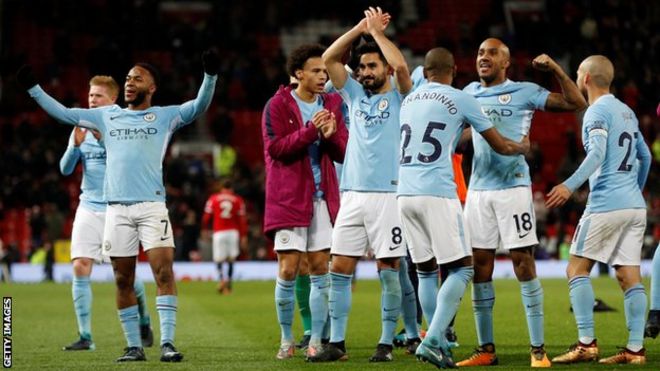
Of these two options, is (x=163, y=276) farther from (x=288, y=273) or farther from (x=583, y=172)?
(x=583, y=172)

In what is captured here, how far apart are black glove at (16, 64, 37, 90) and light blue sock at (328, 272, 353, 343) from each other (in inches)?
114

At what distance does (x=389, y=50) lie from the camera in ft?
31.4

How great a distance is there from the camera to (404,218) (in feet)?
30.5

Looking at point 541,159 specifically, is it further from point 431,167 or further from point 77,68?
point 431,167

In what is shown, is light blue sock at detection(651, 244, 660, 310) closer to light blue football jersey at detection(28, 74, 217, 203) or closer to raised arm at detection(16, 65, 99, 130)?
light blue football jersey at detection(28, 74, 217, 203)

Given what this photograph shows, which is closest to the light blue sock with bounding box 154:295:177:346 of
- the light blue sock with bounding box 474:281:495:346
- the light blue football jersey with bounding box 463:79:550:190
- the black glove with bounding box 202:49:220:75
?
the black glove with bounding box 202:49:220:75

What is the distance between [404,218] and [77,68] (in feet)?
86.9

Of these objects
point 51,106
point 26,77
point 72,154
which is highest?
point 26,77

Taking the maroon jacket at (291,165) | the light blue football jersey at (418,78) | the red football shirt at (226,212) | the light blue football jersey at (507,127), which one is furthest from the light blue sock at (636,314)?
the red football shirt at (226,212)

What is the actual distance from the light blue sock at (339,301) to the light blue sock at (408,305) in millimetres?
994

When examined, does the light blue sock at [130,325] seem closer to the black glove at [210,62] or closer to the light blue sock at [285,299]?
the light blue sock at [285,299]

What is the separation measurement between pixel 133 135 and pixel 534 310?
11.6 ft

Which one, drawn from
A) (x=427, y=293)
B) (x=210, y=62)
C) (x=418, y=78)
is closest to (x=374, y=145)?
(x=427, y=293)

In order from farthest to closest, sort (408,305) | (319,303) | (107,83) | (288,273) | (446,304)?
(107,83) → (408,305) → (288,273) → (319,303) → (446,304)
